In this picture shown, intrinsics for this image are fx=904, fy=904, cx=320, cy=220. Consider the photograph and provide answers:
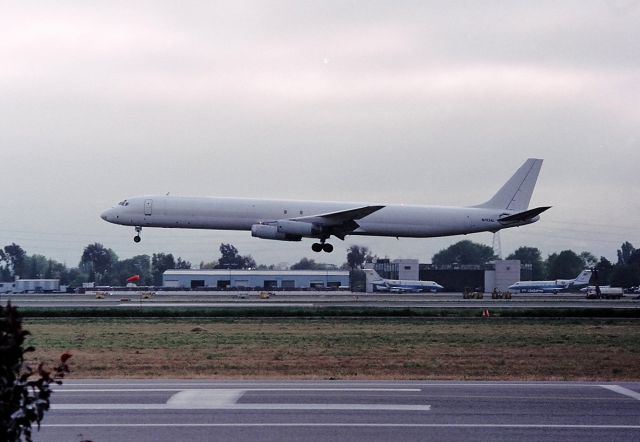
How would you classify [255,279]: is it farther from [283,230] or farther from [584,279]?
[283,230]

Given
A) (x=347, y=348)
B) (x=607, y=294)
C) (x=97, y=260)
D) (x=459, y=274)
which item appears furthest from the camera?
(x=97, y=260)

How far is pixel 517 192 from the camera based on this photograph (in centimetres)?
6384

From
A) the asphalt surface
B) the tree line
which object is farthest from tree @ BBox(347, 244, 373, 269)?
the asphalt surface

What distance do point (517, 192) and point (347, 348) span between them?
37953 millimetres

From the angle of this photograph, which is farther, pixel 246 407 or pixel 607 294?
pixel 607 294

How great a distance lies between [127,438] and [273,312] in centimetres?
3269

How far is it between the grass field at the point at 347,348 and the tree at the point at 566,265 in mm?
104843

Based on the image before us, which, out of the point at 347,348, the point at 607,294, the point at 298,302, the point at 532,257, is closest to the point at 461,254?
the point at 532,257

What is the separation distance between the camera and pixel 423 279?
117 metres

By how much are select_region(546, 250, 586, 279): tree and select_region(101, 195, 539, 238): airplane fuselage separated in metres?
87.3

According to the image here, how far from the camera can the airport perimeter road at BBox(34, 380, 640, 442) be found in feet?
40.6

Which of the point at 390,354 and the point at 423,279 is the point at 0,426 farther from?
the point at 423,279

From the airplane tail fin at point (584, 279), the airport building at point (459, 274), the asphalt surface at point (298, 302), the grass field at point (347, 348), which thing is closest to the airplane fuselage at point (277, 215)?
the asphalt surface at point (298, 302)

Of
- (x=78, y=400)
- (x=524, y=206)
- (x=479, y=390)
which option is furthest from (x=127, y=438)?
(x=524, y=206)
